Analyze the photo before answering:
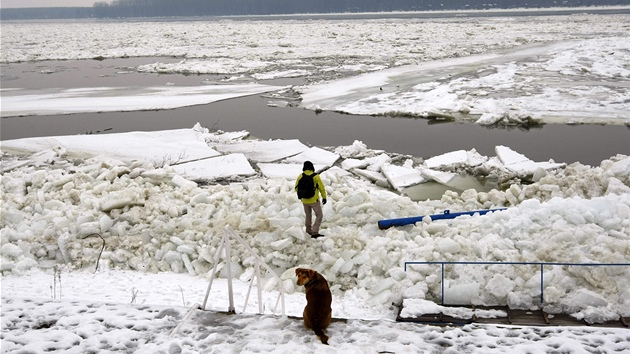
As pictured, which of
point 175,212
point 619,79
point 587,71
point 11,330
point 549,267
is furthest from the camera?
point 587,71

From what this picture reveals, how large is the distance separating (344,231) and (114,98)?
16531mm

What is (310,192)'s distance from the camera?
7.88 meters

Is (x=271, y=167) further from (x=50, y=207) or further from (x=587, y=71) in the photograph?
(x=587, y=71)

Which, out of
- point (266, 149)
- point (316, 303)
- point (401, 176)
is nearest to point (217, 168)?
point (266, 149)

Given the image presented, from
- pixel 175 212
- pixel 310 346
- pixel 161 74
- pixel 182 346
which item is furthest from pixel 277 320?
pixel 161 74

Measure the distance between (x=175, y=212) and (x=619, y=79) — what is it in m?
19.4

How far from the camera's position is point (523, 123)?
15.9 meters

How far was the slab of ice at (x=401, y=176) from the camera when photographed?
11203 millimetres

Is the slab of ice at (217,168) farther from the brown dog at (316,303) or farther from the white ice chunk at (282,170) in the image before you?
the brown dog at (316,303)

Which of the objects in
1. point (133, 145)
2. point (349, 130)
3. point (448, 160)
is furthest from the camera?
point (349, 130)

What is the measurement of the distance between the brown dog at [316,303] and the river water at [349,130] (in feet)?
30.3

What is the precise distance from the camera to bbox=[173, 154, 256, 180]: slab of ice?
39.4ft

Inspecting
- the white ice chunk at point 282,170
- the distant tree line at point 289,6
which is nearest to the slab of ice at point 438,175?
the white ice chunk at point 282,170

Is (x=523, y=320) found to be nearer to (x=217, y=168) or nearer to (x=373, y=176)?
(x=373, y=176)
